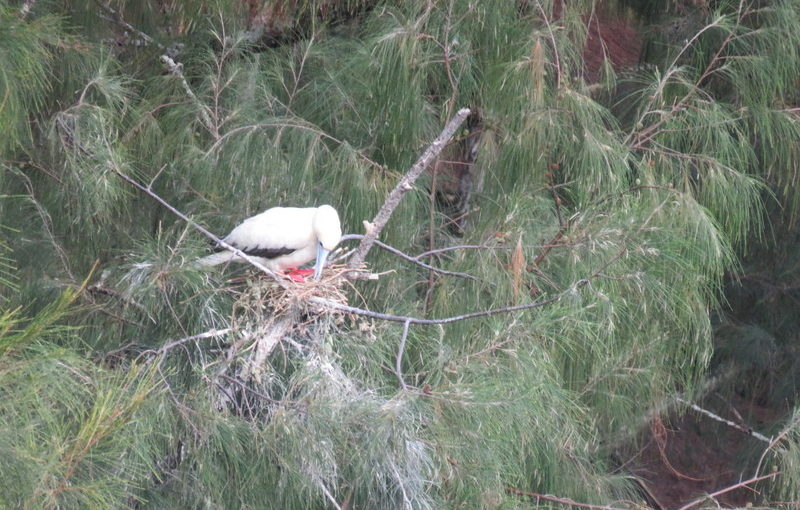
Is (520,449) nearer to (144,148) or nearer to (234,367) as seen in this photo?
(234,367)

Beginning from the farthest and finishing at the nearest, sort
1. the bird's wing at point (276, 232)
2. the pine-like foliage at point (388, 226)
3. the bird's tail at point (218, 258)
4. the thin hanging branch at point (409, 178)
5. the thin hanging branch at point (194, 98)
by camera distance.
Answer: the thin hanging branch at point (194, 98) < the bird's wing at point (276, 232) < the bird's tail at point (218, 258) < the thin hanging branch at point (409, 178) < the pine-like foliage at point (388, 226)

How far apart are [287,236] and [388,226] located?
368mm

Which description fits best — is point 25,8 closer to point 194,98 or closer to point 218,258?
point 194,98

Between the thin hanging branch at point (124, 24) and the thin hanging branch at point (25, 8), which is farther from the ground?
the thin hanging branch at point (25, 8)

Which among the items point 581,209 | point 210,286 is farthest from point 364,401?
point 581,209

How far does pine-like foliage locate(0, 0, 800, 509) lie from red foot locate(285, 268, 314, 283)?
13 centimetres

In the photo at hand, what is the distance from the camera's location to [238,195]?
3.62 meters

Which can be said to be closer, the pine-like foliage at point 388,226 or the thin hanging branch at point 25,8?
the pine-like foliage at point 388,226

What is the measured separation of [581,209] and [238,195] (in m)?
1.11

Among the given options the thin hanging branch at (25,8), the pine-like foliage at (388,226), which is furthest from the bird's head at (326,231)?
the thin hanging branch at (25,8)

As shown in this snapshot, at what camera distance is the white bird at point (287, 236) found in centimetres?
321

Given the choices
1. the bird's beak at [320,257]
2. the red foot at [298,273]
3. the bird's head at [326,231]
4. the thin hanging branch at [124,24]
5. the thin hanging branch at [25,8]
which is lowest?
the red foot at [298,273]

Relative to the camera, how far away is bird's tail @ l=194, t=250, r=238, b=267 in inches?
→ 120

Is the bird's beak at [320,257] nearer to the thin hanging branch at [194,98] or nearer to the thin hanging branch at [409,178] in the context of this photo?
the thin hanging branch at [409,178]
